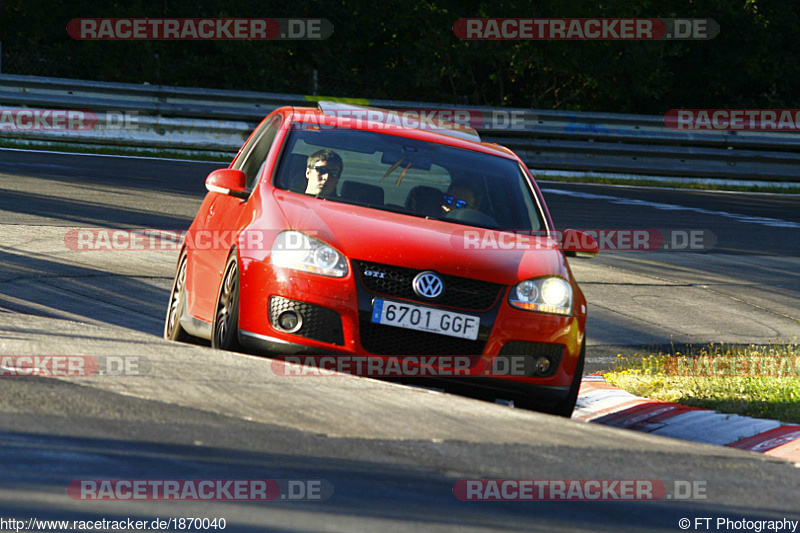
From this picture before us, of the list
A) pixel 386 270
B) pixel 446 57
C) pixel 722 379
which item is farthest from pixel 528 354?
pixel 446 57

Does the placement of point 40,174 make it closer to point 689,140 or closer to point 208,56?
point 208,56

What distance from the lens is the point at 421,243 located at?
20.2 feet

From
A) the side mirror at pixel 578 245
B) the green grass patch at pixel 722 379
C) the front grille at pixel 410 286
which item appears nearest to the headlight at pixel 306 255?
the front grille at pixel 410 286

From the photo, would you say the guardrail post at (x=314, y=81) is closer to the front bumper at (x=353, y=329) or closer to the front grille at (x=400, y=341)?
the front bumper at (x=353, y=329)

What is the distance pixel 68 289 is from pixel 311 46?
53.4 feet

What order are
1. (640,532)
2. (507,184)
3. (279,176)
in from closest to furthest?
1. (640,532)
2. (279,176)
3. (507,184)

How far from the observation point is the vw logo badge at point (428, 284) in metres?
5.97

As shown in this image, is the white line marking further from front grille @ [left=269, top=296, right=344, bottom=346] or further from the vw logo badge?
front grille @ [left=269, top=296, right=344, bottom=346]

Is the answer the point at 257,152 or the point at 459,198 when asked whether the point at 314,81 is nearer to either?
the point at 257,152

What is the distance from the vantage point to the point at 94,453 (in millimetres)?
3898

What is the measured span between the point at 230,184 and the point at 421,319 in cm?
157

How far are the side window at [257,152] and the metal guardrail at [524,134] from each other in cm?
1197

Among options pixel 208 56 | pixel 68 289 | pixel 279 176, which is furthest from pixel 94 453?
pixel 208 56

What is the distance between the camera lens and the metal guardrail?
1938 centimetres
